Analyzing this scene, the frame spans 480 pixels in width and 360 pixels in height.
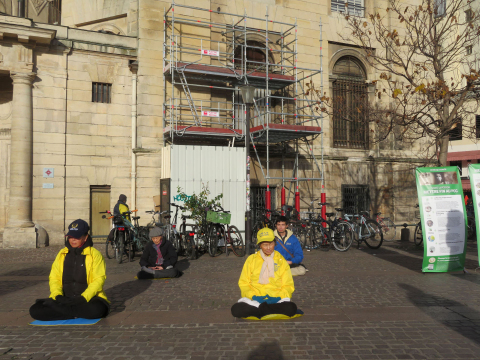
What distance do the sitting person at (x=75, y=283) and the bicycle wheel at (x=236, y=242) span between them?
7.12 meters

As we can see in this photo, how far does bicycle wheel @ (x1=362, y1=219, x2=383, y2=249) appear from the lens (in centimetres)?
1459

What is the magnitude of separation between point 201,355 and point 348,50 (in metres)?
18.7

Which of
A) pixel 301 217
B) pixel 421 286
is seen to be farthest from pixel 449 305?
pixel 301 217

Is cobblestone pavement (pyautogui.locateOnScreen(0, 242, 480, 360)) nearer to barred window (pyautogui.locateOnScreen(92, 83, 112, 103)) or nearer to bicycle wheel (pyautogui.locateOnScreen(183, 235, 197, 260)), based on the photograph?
bicycle wheel (pyautogui.locateOnScreen(183, 235, 197, 260))

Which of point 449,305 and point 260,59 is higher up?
point 260,59

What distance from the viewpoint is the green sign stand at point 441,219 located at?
9648mm

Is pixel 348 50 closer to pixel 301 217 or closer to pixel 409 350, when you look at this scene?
pixel 301 217

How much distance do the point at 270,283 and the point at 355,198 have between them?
616 inches

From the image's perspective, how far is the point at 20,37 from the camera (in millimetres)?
15023

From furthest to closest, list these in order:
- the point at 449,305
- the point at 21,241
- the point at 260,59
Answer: the point at 260,59 → the point at 21,241 → the point at 449,305

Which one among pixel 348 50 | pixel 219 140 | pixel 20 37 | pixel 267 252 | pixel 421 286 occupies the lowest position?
pixel 421 286

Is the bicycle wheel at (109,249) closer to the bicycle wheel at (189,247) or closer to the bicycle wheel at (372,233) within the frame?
the bicycle wheel at (189,247)

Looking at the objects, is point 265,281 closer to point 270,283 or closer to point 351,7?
point 270,283

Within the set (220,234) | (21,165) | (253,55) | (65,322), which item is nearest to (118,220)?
(220,234)
